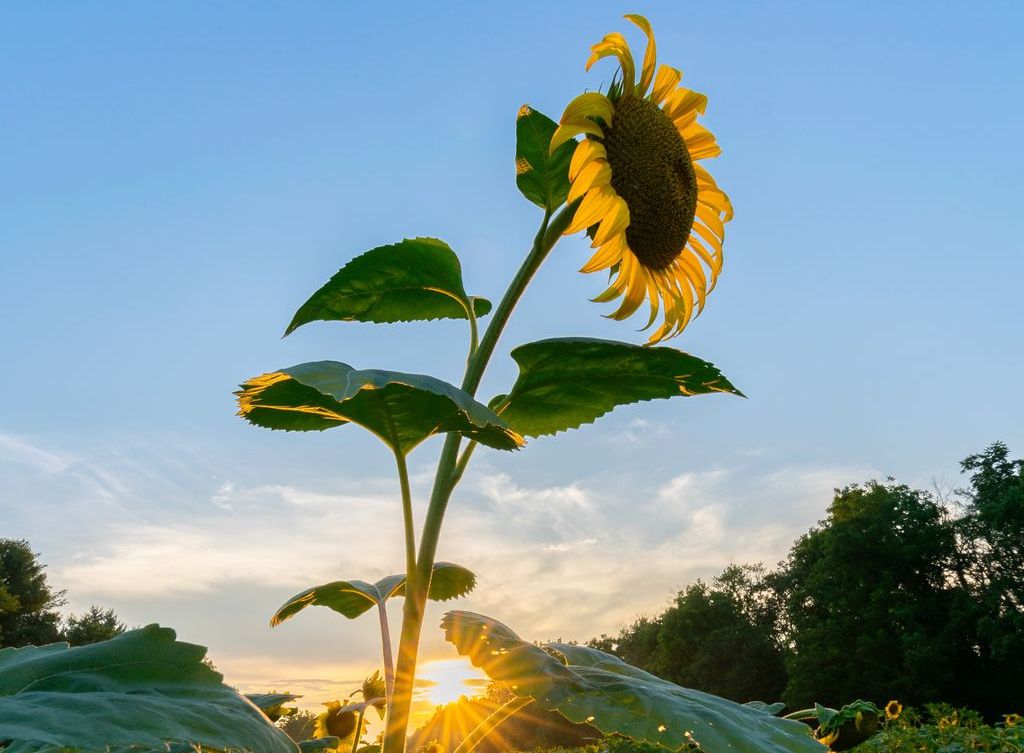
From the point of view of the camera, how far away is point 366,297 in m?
2.18

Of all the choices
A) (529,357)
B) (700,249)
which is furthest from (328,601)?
(700,249)

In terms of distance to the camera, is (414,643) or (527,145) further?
(527,145)

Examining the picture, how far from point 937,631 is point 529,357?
40.5m

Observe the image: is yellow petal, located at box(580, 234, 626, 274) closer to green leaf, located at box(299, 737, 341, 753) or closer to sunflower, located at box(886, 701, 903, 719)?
green leaf, located at box(299, 737, 341, 753)

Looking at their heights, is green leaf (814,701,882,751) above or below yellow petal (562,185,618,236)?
below

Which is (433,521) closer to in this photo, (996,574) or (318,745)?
(318,745)

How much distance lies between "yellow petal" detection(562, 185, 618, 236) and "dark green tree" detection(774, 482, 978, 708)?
3719 centimetres

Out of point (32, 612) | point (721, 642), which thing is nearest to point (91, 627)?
point (32, 612)

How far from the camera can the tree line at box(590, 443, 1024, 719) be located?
112ft

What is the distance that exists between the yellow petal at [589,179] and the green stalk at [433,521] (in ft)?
0.34

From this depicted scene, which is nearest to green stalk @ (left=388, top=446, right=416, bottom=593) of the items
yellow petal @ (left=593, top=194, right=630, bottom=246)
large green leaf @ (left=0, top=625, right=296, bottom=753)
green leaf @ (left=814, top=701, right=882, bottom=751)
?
large green leaf @ (left=0, top=625, right=296, bottom=753)

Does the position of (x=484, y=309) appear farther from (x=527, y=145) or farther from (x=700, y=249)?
(x=700, y=249)

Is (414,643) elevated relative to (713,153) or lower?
lower

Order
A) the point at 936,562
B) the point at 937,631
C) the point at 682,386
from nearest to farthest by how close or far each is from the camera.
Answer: the point at 682,386 < the point at 937,631 < the point at 936,562
